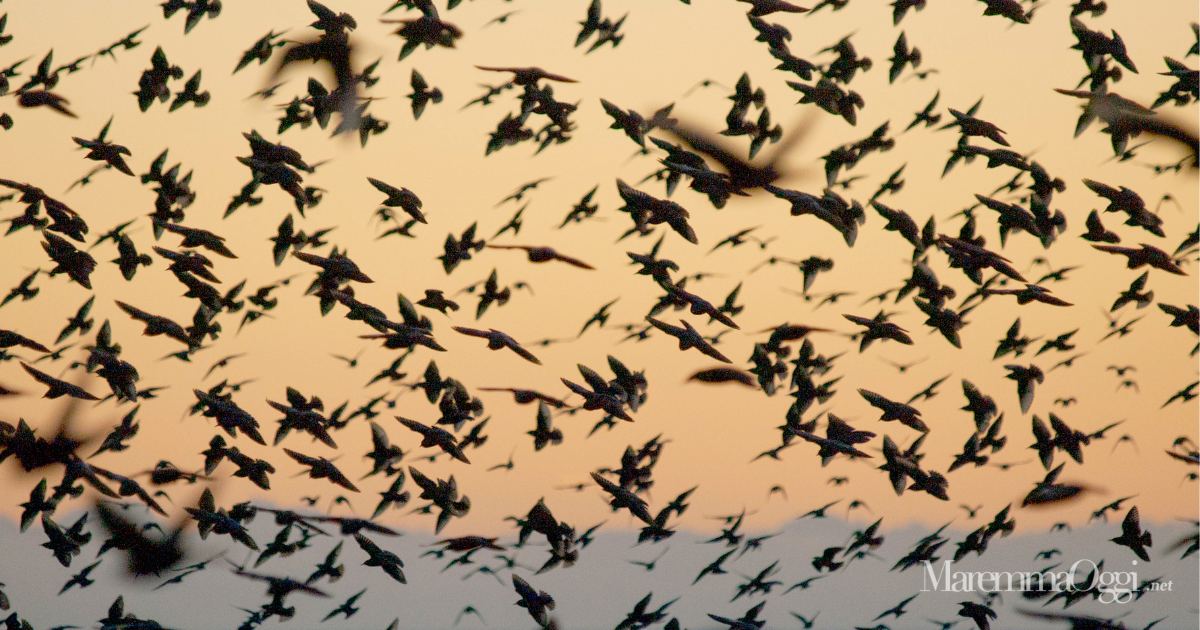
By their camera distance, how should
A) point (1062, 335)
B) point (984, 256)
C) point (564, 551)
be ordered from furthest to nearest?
1. point (1062, 335)
2. point (564, 551)
3. point (984, 256)

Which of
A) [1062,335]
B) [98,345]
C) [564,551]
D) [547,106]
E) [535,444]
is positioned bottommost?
[564,551]

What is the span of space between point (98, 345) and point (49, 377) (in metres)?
1.97

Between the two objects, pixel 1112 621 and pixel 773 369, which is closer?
pixel 773 369

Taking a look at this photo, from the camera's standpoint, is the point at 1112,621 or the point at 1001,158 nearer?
the point at 1001,158

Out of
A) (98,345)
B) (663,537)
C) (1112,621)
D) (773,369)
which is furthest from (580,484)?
(1112,621)

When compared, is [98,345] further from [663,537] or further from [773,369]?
[773,369]

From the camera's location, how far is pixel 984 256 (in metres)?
18.3

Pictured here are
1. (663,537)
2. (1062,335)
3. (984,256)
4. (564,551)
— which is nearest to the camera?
(984,256)

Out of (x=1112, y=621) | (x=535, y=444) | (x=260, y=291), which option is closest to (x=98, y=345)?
(x=260, y=291)

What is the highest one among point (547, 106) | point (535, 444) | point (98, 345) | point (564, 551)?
point (547, 106)

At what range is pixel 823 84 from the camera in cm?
1859

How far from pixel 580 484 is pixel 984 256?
7637 millimetres

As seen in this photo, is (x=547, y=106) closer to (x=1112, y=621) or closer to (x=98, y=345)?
(x=98, y=345)

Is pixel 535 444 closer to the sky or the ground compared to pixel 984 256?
closer to the ground
